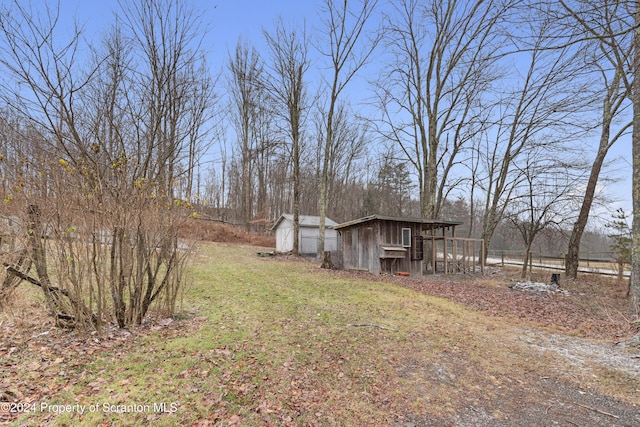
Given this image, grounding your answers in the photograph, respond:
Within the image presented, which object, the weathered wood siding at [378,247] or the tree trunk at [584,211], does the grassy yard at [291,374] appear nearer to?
the weathered wood siding at [378,247]

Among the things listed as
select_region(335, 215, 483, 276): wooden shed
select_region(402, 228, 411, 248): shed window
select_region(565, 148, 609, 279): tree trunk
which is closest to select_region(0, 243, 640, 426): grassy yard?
select_region(335, 215, 483, 276): wooden shed

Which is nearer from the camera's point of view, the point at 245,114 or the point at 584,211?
the point at 584,211

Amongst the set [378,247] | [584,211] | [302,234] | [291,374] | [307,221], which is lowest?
[291,374]

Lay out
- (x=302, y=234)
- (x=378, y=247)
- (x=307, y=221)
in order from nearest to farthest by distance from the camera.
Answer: (x=378, y=247)
(x=302, y=234)
(x=307, y=221)

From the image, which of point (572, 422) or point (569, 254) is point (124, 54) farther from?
point (569, 254)

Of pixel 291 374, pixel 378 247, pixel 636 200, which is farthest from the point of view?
pixel 378 247

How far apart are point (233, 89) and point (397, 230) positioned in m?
19.2

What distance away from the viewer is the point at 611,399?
10.9 feet

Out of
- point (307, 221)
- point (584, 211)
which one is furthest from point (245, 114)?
point (584, 211)

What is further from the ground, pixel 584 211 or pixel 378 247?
pixel 584 211

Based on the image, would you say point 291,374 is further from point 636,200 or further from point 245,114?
point 245,114

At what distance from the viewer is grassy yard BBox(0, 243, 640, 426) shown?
9.03 ft

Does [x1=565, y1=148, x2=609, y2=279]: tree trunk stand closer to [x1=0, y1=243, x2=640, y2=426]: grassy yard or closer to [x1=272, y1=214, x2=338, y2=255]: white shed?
[x1=0, y1=243, x2=640, y2=426]: grassy yard

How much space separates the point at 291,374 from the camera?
348cm
